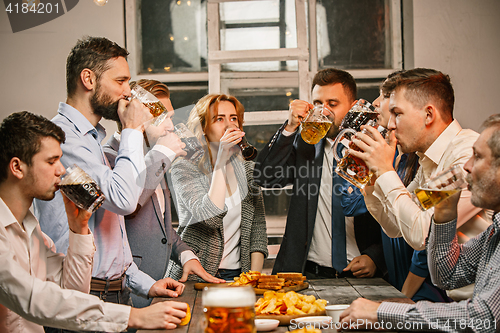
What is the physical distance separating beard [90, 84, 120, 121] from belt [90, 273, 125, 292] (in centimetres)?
65

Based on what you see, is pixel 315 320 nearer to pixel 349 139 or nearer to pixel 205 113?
pixel 349 139

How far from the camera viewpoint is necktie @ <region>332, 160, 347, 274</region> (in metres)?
2.08

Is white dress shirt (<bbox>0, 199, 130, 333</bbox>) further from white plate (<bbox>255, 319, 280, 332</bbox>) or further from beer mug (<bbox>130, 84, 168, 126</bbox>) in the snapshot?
beer mug (<bbox>130, 84, 168, 126</bbox>)

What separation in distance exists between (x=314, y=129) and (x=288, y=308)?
916 millimetres

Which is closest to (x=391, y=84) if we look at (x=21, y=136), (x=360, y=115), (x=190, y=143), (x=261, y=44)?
(x=360, y=115)

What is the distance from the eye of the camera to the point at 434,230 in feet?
4.29

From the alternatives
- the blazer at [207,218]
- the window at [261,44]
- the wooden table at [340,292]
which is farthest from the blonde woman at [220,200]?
the window at [261,44]

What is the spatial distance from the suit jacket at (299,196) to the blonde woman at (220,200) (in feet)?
0.39

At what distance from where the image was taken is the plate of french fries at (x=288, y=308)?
122cm

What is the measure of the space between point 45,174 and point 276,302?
84 centimetres

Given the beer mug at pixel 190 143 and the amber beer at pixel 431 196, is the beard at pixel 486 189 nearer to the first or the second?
the amber beer at pixel 431 196

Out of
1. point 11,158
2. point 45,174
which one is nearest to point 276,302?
point 45,174

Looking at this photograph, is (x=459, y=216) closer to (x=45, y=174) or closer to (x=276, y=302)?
(x=276, y=302)

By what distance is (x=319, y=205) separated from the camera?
229 centimetres
